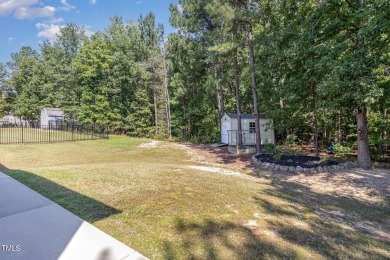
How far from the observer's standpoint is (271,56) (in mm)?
11094

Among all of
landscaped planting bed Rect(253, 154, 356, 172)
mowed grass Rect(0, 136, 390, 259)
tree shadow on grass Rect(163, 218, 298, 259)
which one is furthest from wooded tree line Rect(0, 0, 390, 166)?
tree shadow on grass Rect(163, 218, 298, 259)

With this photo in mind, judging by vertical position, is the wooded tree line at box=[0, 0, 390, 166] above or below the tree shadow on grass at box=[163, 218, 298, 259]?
above

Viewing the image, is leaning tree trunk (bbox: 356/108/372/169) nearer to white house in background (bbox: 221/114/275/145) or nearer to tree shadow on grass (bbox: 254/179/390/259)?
tree shadow on grass (bbox: 254/179/390/259)

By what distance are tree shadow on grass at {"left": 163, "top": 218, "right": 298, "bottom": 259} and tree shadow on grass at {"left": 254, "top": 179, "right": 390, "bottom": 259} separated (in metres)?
0.48

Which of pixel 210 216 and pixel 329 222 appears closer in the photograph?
pixel 210 216

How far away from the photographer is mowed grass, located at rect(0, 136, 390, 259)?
260 centimetres

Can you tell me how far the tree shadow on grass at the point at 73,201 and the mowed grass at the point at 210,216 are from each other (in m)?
0.01

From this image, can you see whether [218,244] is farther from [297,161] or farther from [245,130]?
[245,130]

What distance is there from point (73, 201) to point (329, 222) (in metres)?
4.55

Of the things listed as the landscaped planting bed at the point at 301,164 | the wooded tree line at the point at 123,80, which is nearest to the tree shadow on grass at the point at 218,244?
the landscaped planting bed at the point at 301,164

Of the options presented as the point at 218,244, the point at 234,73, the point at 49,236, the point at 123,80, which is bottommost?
the point at 218,244

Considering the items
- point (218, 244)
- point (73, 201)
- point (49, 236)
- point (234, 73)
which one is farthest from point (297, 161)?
point (49, 236)

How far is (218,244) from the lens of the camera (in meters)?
2.63

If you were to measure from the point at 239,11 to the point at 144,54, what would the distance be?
51.9 ft
